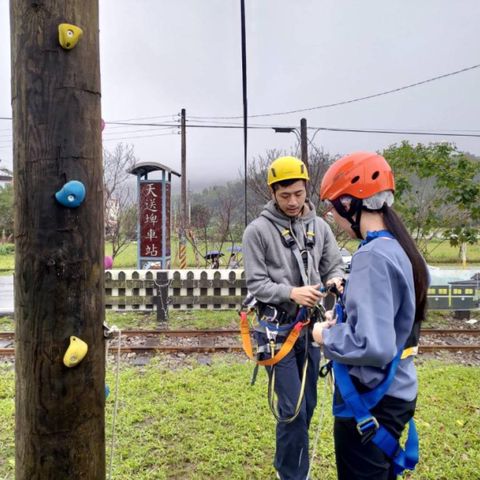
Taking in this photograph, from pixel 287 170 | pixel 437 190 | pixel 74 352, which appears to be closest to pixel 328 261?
pixel 287 170

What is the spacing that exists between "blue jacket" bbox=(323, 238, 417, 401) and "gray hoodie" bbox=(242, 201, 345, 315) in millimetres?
830

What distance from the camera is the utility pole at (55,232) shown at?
147 cm

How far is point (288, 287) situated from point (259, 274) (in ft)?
0.68

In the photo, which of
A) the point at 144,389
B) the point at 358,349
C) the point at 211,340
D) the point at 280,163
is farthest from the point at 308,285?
the point at 211,340

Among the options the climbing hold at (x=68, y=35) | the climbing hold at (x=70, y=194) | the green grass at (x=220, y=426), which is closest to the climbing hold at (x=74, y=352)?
the climbing hold at (x=70, y=194)

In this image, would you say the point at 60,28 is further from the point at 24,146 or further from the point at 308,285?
the point at 308,285

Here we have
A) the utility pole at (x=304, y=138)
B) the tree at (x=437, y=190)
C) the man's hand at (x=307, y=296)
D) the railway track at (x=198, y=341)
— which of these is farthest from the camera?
the utility pole at (x=304, y=138)

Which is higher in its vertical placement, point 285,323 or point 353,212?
point 353,212

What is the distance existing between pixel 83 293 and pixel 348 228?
115 centimetres

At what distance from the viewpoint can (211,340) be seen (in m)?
6.39

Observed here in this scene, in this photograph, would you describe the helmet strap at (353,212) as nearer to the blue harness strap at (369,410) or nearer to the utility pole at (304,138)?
the blue harness strap at (369,410)

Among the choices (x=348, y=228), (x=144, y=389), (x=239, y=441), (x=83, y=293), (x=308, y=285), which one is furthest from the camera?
(x=144, y=389)

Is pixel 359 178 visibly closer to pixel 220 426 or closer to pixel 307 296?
Answer: pixel 307 296

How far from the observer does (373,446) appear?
1.65 metres
